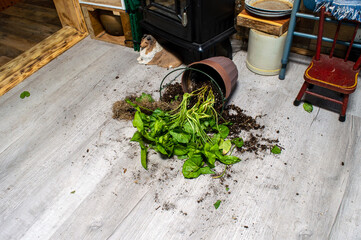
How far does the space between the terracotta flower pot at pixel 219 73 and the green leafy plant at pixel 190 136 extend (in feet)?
0.46

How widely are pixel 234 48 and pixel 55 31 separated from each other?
6.50 ft

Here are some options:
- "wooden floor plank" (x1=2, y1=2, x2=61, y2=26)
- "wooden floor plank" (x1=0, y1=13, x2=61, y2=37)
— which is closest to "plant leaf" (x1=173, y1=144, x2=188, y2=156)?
"wooden floor plank" (x1=0, y1=13, x2=61, y2=37)

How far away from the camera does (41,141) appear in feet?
7.18

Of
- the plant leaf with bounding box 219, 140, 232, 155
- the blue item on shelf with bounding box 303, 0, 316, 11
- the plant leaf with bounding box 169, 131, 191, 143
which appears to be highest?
the blue item on shelf with bounding box 303, 0, 316, 11

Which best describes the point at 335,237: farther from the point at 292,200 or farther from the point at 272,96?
the point at 272,96

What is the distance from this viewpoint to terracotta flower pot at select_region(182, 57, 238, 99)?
6.89 ft

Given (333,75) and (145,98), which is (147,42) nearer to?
(145,98)

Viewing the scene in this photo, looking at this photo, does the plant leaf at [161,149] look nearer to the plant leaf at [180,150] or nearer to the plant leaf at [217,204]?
the plant leaf at [180,150]

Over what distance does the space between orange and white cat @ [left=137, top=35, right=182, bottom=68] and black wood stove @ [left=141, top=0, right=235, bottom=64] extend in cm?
12

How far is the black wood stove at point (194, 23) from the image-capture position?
7.32 ft

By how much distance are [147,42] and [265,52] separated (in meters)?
1.05

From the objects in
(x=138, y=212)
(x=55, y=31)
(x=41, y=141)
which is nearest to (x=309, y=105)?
(x=138, y=212)

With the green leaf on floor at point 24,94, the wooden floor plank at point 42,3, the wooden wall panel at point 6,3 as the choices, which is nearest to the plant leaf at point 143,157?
the green leaf on floor at point 24,94

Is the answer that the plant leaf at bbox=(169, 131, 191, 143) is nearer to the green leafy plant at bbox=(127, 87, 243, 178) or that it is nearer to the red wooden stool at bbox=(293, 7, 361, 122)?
the green leafy plant at bbox=(127, 87, 243, 178)
